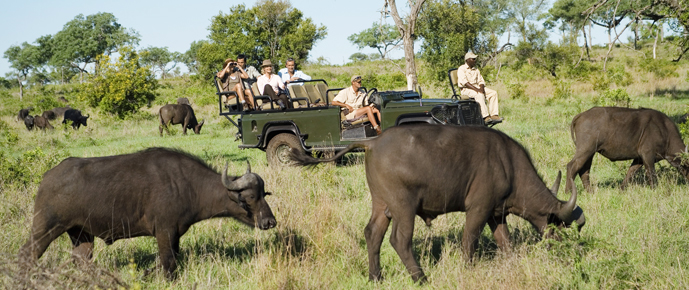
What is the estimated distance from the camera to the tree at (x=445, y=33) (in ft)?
70.3

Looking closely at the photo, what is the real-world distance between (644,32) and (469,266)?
476 inches

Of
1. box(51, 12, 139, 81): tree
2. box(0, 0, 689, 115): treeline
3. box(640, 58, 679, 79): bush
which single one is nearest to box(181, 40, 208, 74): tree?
box(0, 0, 689, 115): treeline

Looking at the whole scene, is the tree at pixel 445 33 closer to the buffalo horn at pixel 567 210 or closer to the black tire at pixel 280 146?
the black tire at pixel 280 146

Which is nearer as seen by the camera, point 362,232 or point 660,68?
point 362,232

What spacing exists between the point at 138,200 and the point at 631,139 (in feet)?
23.8

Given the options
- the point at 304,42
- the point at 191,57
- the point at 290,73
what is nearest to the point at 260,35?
the point at 304,42

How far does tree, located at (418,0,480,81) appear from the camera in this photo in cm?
2142

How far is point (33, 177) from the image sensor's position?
32.4ft

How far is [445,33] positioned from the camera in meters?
22.0

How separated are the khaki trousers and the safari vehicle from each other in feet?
2.45

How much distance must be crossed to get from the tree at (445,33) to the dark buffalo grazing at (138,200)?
52.6 feet

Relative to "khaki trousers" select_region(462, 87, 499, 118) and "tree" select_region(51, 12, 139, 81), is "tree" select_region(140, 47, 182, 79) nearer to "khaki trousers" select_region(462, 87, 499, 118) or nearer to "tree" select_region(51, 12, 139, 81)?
"tree" select_region(51, 12, 139, 81)

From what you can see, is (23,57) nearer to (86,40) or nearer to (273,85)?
(86,40)

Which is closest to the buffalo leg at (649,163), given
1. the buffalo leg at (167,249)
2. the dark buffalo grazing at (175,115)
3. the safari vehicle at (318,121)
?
the safari vehicle at (318,121)
